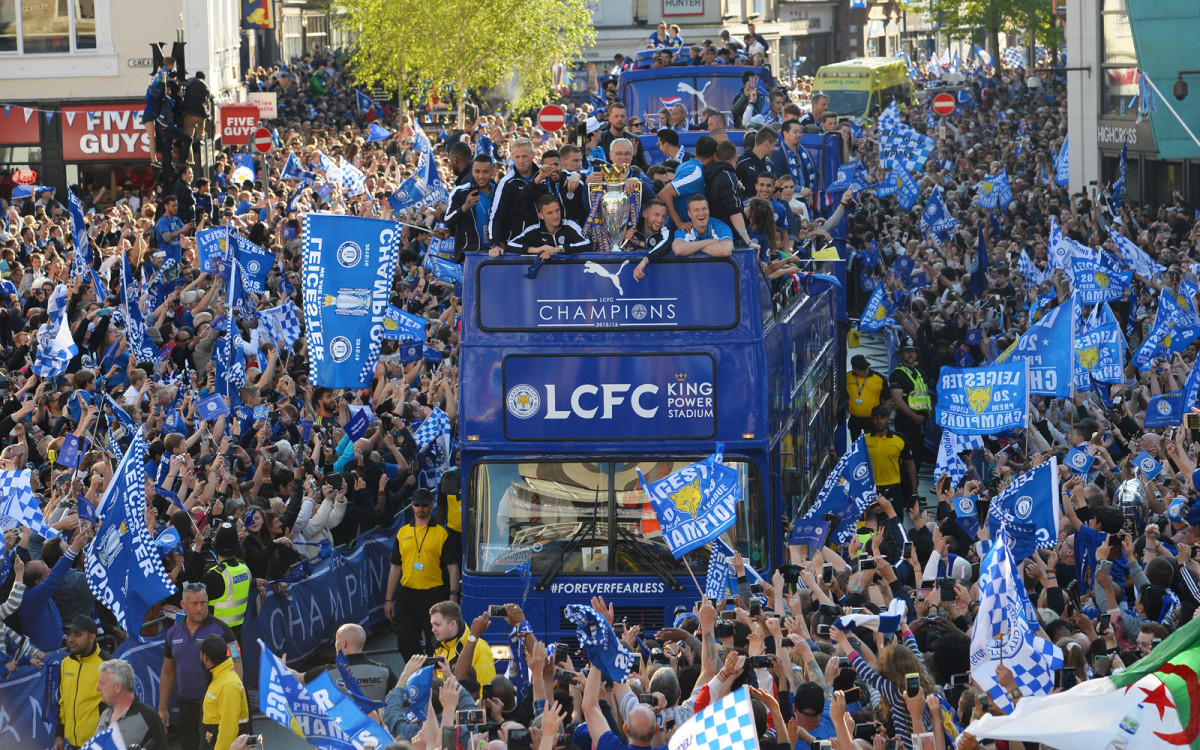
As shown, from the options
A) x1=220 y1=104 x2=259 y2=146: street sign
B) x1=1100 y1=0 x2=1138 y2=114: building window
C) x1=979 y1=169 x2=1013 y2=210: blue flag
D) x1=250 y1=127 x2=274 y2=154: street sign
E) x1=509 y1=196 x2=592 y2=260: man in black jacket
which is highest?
x1=1100 y1=0 x2=1138 y2=114: building window

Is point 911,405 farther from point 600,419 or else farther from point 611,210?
point 600,419

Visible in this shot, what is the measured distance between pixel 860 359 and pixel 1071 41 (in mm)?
22758

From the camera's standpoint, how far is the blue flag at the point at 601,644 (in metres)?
9.07

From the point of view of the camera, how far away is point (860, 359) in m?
18.1

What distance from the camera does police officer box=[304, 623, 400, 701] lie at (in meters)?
9.38

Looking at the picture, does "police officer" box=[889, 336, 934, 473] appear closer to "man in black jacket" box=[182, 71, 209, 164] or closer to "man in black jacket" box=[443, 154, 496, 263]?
"man in black jacket" box=[443, 154, 496, 263]

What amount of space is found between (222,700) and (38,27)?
96.3ft

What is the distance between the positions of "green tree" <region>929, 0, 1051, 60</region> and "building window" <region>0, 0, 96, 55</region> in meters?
39.9

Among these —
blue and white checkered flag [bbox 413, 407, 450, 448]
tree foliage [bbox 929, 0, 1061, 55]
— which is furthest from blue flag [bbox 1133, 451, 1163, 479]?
tree foliage [bbox 929, 0, 1061, 55]

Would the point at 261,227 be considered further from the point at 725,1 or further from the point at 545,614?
the point at 725,1

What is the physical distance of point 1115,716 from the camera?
22.5ft

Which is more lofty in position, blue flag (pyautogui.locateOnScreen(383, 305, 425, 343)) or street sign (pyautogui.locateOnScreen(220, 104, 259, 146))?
street sign (pyautogui.locateOnScreen(220, 104, 259, 146))

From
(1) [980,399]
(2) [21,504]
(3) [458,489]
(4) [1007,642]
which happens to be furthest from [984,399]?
(2) [21,504]

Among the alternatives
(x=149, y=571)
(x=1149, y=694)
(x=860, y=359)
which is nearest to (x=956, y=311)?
(x=860, y=359)
